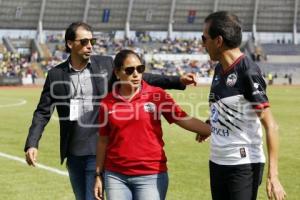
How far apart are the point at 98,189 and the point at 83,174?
0.74 meters

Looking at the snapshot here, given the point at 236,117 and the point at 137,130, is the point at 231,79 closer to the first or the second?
the point at 236,117

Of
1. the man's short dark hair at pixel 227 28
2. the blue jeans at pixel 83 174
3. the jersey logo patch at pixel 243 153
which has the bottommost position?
the blue jeans at pixel 83 174

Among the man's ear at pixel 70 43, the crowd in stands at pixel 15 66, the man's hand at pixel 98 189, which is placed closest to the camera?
the man's hand at pixel 98 189

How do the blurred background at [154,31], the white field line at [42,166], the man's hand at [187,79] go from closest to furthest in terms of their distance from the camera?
the man's hand at [187,79] < the white field line at [42,166] < the blurred background at [154,31]

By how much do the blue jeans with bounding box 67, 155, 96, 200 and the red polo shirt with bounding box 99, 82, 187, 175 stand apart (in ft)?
2.40

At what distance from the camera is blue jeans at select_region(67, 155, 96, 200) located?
5.50 m

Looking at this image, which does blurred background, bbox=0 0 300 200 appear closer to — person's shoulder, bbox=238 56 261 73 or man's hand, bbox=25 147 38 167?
man's hand, bbox=25 147 38 167

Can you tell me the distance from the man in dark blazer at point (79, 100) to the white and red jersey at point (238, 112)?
917 millimetres

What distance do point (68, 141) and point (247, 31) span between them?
75613 millimetres

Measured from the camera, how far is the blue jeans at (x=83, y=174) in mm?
5499

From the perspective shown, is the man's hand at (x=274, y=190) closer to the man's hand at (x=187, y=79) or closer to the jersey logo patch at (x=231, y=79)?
the jersey logo patch at (x=231, y=79)

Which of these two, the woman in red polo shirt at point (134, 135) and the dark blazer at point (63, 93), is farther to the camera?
the dark blazer at point (63, 93)

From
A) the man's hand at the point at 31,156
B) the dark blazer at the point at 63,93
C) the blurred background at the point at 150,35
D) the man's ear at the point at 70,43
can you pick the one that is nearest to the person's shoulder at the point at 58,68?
the dark blazer at the point at 63,93

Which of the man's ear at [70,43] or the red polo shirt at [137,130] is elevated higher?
the man's ear at [70,43]
